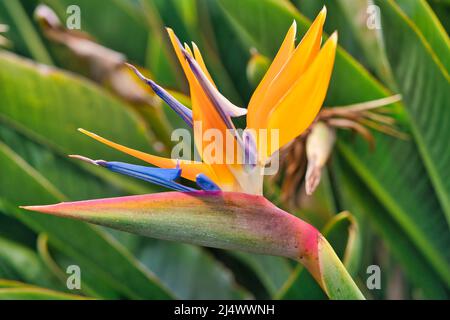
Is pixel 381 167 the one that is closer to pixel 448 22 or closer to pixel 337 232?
pixel 337 232

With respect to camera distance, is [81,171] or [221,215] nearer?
[221,215]

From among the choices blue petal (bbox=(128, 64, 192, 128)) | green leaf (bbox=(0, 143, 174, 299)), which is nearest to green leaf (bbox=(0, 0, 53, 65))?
green leaf (bbox=(0, 143, 174, 299))

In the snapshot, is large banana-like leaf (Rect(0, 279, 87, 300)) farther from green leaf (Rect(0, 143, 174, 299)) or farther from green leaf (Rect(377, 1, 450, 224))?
green leaf (Rect(377, 1, 450, 224))

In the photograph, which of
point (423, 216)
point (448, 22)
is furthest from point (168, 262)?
point (448, 22)

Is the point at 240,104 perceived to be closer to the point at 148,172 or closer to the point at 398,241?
the point at 398,241

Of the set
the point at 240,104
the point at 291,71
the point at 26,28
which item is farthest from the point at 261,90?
the point at 26,28
